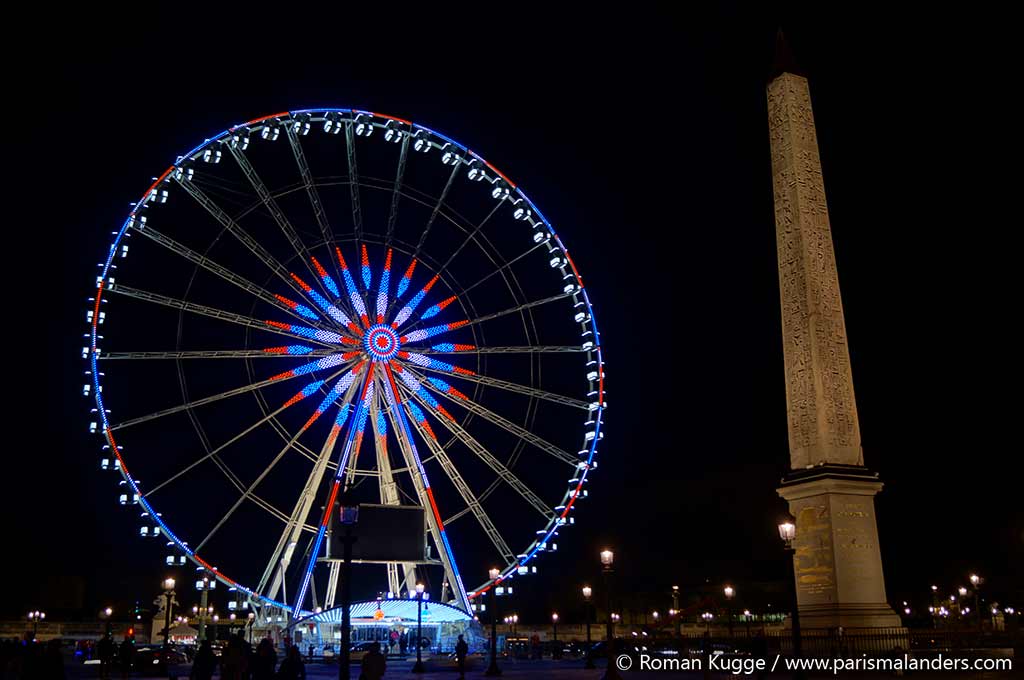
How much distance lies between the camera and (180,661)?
37250mm

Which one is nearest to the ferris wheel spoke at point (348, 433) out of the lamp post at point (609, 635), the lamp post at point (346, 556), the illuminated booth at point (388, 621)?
the illuminated booth at point (388, 621)

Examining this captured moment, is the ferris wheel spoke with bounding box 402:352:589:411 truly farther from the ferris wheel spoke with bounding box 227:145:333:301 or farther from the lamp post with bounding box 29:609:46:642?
the lamp post with bounding box 29:609:46:642

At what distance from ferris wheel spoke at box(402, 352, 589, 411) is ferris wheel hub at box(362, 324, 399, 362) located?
0.67 m

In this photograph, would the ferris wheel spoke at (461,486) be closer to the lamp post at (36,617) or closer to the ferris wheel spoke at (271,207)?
the ferris wheel spoke at (271,207)

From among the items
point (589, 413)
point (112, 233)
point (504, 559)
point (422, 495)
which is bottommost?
point (504, 559)

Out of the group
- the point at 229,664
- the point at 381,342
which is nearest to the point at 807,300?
the point at 381,342

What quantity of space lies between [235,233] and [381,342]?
5776 mm

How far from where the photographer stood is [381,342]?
3152cm

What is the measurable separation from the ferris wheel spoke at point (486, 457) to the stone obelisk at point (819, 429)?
1141 cm

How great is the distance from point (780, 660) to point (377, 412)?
16.0 meters

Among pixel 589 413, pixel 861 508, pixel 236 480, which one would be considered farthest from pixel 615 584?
pixel 861 508

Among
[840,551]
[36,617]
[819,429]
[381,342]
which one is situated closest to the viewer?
[840,551]

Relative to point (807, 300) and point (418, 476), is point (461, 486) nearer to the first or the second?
point (418, 476)

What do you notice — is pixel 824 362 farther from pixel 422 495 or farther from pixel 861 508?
pixel 422 495
